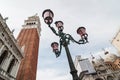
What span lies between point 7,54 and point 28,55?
12888mm

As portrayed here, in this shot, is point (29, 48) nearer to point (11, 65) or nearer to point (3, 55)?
point (11, 65)

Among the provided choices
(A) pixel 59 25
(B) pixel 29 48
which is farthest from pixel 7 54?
(B) pixel 29 48

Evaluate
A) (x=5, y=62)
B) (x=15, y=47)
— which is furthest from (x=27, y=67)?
(x=5, y=62)

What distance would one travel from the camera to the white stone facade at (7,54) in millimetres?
13961

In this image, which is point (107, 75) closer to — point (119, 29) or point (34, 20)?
point (119, 29)

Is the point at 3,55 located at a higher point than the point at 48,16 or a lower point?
higher

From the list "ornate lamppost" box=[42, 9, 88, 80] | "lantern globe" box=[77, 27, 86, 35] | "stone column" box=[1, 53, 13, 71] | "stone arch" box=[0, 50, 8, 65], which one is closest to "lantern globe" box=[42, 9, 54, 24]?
"ornate lamppost" box=[42, 9, 88, 80]

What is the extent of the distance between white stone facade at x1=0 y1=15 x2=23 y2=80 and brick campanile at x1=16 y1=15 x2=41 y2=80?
3957 millimetres

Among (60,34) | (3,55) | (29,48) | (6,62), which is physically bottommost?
(60,34)

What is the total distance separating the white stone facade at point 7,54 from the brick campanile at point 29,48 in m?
3.96

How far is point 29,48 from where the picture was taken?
29766 mm

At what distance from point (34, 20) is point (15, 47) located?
989 inches

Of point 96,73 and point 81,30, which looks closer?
point 81,30

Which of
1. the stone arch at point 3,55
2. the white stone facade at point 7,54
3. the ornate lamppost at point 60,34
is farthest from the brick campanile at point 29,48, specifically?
the ornate lamppost at point 60,34
